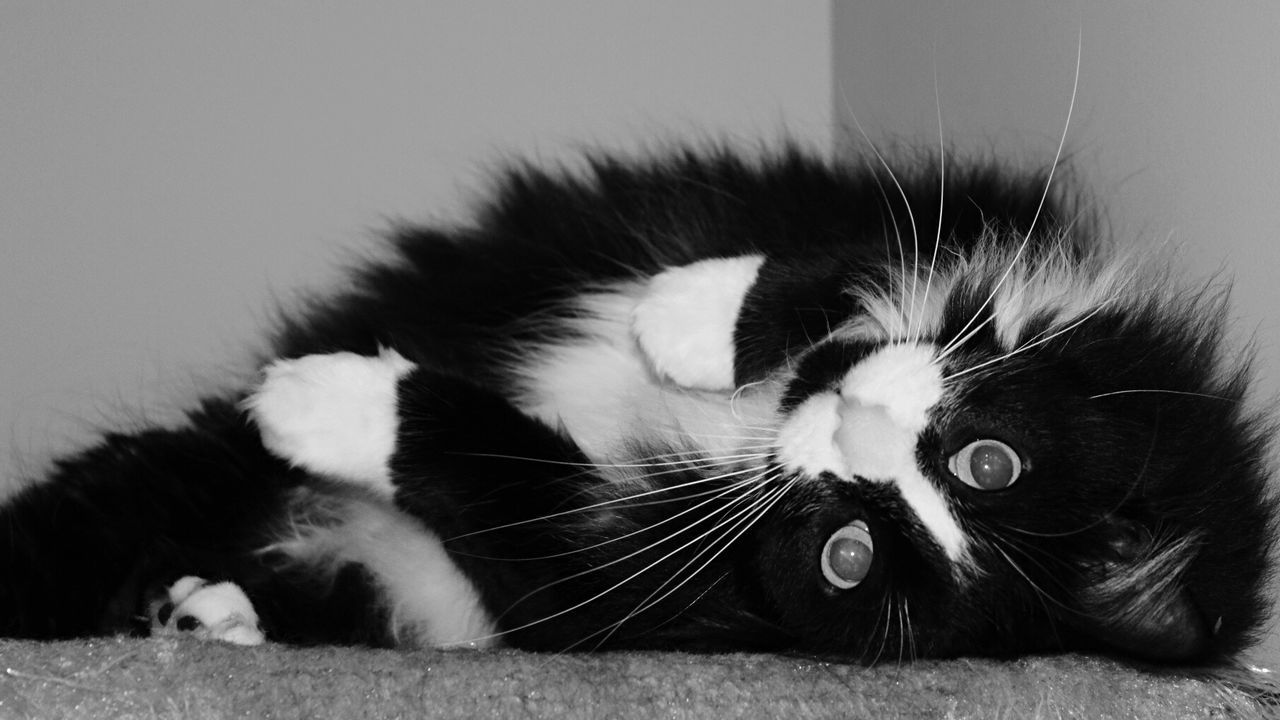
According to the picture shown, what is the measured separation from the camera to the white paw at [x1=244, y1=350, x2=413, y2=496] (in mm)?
1200

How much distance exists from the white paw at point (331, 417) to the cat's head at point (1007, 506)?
407mm

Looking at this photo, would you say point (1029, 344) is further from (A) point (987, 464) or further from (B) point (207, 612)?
(B) point (207, 612)

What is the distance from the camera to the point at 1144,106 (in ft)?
4.33

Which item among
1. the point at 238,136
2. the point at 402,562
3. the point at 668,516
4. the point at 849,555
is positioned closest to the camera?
the point at 849,555

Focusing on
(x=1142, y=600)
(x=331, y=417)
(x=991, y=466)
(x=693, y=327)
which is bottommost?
(x=1142, y=600)

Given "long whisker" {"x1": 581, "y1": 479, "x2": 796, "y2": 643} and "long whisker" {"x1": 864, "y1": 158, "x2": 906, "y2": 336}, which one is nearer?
"long whisker" {"x1": 581, "y1": 479, "x2": 796, "y2": 643}

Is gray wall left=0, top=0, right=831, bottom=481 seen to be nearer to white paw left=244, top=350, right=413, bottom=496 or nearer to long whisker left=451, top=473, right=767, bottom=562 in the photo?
white paw left=244, top=350, right=413, bottom=496

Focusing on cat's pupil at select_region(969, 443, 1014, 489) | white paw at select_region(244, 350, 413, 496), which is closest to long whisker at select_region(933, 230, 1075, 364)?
cat's pupil at select_region(969, 443, 1014, 489)

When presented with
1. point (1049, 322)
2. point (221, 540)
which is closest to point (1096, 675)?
point (1049, 322)

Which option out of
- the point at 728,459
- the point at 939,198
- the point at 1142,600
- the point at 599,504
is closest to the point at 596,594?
the point at 599,504

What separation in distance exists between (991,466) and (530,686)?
1.56ft

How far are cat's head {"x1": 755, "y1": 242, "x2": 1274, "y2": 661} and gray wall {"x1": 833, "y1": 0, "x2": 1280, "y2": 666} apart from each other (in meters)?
0.16

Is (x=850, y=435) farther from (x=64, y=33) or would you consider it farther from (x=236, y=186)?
(x=64, y=33)

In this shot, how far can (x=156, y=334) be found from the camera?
5.60 feet
